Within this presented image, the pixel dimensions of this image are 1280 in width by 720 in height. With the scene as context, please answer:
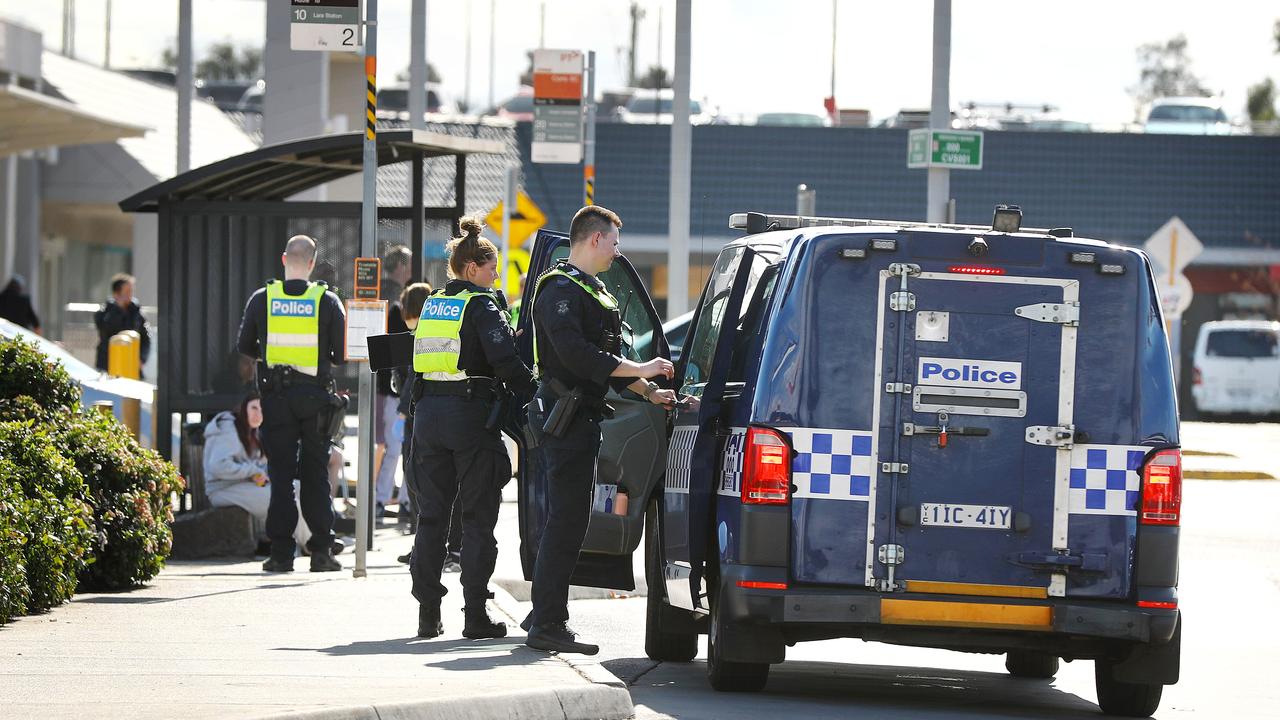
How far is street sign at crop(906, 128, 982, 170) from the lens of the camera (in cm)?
1817

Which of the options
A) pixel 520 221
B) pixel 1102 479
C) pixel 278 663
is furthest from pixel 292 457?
pixel 520 221

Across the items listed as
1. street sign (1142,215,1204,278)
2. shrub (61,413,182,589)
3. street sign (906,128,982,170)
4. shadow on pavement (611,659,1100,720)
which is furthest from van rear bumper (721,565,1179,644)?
street sign (1142,215,1204,278)

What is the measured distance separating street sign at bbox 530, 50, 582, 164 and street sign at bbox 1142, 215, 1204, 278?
8.26 metres

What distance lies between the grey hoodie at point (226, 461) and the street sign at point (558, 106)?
6.51m

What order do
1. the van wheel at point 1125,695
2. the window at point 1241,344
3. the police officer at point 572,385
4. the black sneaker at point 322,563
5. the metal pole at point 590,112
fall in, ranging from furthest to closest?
the window at point 1241,344, the metal pole at point 590,112, the black sneaker at point 322,563, the police officer at point 572,385, the van wheel at point 1125,695

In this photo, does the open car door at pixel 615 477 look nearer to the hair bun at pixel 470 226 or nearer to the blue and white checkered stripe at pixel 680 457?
the blue and white checkered stripe at pixel 680 457

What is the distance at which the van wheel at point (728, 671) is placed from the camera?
28.1 ft

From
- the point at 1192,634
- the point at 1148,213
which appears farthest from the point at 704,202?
the point at 1148,213

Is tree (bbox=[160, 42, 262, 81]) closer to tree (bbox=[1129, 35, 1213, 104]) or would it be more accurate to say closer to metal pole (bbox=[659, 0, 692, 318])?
tree (bbox=[1129, 35, 1213, 104])

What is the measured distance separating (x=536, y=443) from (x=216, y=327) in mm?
6407

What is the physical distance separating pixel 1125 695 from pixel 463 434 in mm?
3068

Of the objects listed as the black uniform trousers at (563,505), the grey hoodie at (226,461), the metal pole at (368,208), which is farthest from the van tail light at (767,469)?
the grey hoodie at (226,461)

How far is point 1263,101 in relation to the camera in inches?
3408

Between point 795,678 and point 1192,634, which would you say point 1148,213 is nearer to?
point 1192,634
